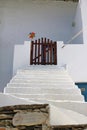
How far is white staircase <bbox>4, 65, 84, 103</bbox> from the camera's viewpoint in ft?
14.9

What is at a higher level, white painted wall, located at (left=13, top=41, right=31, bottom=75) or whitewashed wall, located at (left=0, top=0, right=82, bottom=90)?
whitewashed wall, located at (left=0, top=0, right=82, bottom=90)

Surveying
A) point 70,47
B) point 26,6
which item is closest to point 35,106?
point 70,47

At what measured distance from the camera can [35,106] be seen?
9.64 feet

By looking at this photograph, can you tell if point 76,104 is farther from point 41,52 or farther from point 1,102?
Answer: point 41,52

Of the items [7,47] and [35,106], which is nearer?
[35,106]

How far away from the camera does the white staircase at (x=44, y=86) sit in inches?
179

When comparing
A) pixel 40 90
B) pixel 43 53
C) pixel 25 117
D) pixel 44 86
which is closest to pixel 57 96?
pixel 40 90

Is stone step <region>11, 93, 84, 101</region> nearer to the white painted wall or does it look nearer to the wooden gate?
the wooden gate

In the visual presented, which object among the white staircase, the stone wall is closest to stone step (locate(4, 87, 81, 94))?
the white staircase

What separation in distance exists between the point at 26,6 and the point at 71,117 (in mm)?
7235

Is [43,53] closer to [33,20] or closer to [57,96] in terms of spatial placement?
[57,96]

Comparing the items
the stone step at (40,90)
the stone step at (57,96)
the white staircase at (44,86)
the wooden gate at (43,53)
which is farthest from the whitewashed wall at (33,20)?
the stone step at (57,96)

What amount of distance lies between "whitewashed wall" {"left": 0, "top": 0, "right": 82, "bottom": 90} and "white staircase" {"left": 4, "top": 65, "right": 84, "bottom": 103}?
3155 mm

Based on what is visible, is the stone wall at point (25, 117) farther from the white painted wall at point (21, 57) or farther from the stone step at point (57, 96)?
the white painted wall at point (21, 57)
